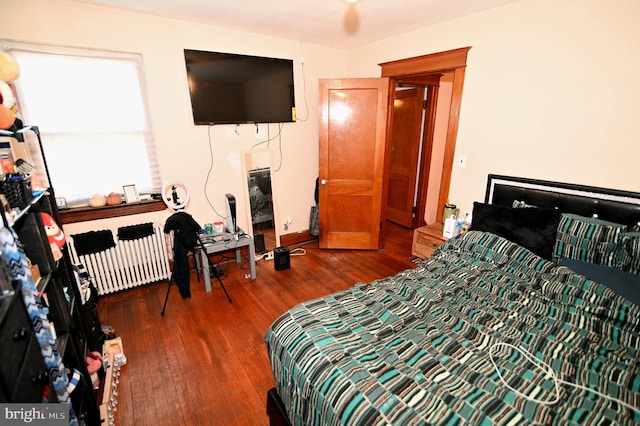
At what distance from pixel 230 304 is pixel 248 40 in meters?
2.85

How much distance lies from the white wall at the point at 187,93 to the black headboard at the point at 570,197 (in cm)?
233

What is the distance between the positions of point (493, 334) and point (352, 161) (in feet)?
8.60

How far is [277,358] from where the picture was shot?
1514 mm

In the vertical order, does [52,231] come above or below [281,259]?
above

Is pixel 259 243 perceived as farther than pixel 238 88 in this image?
Yes

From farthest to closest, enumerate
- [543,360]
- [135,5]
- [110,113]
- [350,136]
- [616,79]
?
[350,136]
[110,113]
[135,5]
[616,79]
[543,360]

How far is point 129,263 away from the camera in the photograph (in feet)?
9.38

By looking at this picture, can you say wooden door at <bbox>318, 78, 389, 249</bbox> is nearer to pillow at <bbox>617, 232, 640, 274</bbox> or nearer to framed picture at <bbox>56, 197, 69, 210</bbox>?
pillow at <bbox>617, 232, 640, 274</bbox>

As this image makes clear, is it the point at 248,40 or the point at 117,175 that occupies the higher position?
the point at 248,40

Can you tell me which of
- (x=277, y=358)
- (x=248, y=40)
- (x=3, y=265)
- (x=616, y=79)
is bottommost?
(x=277, y=358)

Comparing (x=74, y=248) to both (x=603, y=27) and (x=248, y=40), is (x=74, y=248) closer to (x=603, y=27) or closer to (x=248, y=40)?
(x=248, y=40)

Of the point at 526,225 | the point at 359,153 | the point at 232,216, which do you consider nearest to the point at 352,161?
the point at 359,153

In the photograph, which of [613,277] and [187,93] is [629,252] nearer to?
[613,277]

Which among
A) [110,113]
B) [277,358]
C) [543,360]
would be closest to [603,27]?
[543,360]
